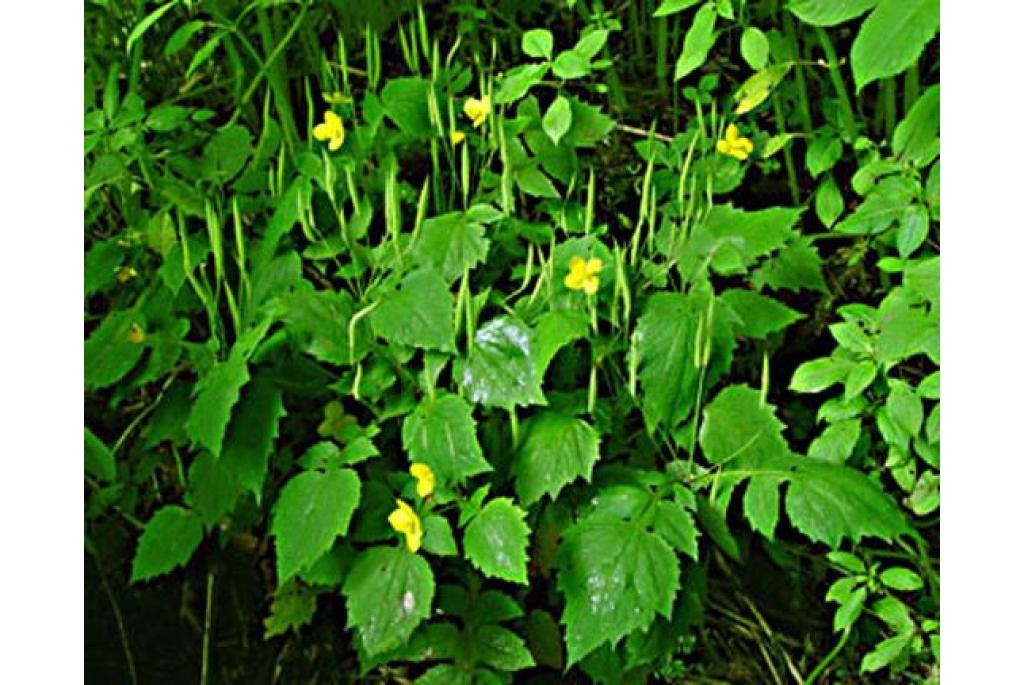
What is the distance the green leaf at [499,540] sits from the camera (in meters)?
1.05

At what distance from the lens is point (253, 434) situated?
1153 millimetres

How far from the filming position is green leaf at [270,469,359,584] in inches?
41.9

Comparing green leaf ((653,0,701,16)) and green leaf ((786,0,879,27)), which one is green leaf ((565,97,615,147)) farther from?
green leaf ((786,0,879,27))

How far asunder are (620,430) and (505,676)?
0.81 feet

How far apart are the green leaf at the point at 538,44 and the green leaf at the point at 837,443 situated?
1.49ft

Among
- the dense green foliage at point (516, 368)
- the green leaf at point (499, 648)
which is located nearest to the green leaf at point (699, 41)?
the dense green foliage at point (516, 368)

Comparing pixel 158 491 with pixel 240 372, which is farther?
pixel 158 491

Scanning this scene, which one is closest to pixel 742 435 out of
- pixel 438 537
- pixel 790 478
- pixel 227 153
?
pixel 790 478

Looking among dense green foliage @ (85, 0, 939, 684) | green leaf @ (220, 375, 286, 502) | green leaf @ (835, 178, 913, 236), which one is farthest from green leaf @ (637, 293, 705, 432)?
green leaf @ (220, 375, 286, 502)

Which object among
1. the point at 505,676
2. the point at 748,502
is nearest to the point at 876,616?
the point at 748,502

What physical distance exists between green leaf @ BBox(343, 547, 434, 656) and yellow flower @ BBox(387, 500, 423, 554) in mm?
13

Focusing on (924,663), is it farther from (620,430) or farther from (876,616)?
(620,430)

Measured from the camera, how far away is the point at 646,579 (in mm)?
1043

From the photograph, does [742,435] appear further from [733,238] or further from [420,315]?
[420,315]
